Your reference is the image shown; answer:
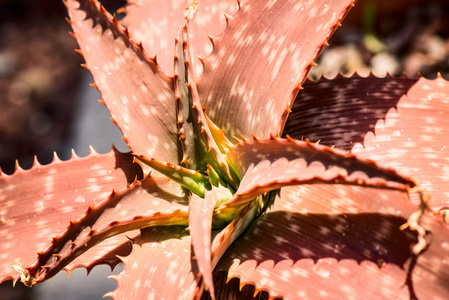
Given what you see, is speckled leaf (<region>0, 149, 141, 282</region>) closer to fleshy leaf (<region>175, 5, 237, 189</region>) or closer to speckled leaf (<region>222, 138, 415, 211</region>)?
fleshy leaf (<region>175, 5, 237, 189</region>)

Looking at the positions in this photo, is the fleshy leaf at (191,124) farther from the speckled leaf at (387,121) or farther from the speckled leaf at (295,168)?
the speckled leaf at (387,121)

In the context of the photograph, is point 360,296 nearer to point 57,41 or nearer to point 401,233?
point 401,233

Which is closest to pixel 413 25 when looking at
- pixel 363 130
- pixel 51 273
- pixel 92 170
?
pixel 363 130

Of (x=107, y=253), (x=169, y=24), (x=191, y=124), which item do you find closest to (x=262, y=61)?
(x=191, y=124)

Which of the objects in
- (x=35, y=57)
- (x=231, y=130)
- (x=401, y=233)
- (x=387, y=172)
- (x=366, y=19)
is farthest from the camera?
(x=35, y=57)

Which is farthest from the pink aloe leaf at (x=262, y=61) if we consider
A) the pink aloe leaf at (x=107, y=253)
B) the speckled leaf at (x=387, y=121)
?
the pink aloe leaf at (x=107, y=253)

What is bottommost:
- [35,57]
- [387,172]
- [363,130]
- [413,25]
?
[35,57]
